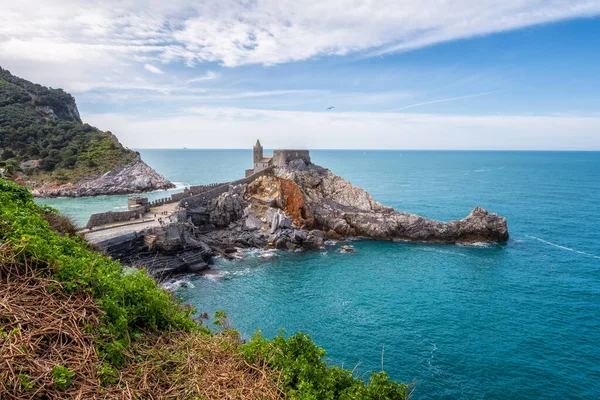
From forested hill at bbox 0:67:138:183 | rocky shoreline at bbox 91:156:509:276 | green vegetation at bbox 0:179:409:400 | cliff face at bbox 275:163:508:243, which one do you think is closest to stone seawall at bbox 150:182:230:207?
rocky shoreline at bbox 91:156:509:276

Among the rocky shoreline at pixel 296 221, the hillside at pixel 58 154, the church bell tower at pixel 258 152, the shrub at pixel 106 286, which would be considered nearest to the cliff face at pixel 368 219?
the rocky shoreline at pixel 296 221

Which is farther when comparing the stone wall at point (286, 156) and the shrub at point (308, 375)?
the stone wall at point (286, 156)

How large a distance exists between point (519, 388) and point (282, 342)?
53.0 ft

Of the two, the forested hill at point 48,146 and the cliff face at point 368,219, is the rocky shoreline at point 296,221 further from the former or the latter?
the forested hill at point 48,146

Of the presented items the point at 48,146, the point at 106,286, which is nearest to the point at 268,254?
the point at 106,286

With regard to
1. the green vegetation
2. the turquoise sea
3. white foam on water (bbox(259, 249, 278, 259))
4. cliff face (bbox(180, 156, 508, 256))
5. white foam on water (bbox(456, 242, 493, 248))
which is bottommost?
the turquoise sea

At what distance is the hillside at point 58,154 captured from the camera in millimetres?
70062

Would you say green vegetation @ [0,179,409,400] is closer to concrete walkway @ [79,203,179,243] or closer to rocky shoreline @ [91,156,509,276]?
concrete walkway @ [79,203,179,243]

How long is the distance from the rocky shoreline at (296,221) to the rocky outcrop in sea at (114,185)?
32.4 metres

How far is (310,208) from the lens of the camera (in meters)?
49.2

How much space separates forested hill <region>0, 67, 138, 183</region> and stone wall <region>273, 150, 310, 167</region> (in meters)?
38.5

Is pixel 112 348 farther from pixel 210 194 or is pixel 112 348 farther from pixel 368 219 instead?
pixel 210 194

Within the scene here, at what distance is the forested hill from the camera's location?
236 feet

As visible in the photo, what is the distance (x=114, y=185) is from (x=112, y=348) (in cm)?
7462
